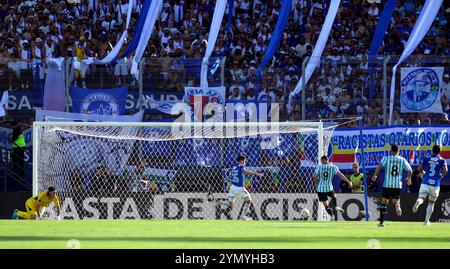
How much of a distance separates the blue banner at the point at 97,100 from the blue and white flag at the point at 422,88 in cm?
696

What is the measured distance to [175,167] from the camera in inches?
1042

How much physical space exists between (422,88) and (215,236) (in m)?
10.6

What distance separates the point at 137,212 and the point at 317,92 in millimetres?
5323

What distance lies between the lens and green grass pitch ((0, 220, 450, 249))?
1534 centimetres

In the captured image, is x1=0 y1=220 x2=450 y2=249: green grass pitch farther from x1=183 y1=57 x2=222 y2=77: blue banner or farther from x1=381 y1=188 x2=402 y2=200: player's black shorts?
x1=183 y1=57 x2=222 y2=77: blue banner

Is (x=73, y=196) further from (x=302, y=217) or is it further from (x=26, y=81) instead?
(x=302, y=217)

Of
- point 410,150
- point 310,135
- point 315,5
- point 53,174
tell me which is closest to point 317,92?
point 310,135

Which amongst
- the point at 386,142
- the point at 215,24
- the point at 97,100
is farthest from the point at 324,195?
the point at 97,100

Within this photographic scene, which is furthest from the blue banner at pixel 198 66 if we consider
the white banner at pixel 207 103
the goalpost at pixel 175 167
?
the goalpost at pixel 175 167

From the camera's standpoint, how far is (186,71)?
88.3 feet

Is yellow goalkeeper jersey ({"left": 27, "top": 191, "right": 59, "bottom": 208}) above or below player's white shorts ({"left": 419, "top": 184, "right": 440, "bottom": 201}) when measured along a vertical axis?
below

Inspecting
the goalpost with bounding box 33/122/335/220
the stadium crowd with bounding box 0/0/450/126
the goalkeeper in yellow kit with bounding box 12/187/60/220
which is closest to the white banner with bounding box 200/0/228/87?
the stadium crowd with bounding box 0/0/450/126

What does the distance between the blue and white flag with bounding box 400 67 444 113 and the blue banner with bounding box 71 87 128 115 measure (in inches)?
274

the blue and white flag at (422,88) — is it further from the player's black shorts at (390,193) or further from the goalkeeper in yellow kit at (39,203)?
the goalkeeper in yellow kit at (39,203)
